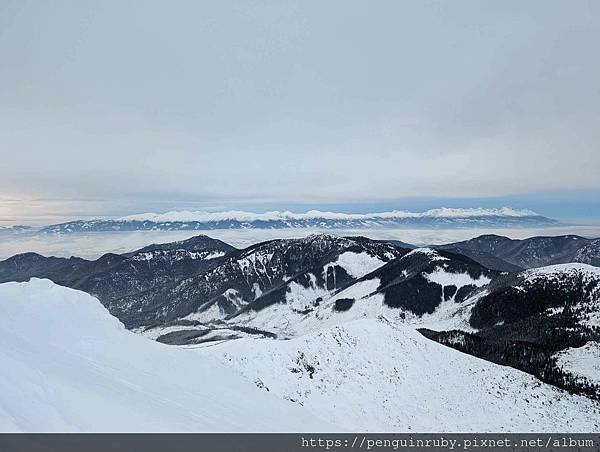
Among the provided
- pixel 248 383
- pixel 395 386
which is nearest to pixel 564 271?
pixel 395 386

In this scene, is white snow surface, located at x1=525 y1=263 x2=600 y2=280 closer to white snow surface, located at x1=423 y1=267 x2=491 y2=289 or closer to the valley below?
white snow surface, located at x1=423 y1=267 x2=491 y2=289

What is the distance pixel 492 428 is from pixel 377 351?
1443 centimetres

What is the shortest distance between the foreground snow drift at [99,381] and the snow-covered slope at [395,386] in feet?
33.9

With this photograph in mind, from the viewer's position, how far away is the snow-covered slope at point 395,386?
113ft

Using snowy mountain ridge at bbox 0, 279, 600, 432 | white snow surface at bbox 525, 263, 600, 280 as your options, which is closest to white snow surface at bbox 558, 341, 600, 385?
snowy mountain ridge at bbox 0, 279, 600, 432

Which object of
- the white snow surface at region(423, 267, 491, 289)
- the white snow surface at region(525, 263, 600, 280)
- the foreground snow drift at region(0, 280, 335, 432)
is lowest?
the white snow surface at region(423, 267, 491, 289)

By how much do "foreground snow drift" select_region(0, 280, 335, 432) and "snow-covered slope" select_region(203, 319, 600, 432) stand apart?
1034cm

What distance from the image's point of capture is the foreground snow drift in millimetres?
11391

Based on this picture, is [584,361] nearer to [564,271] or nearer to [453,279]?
[564,271]

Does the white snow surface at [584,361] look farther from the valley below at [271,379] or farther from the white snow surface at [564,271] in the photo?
the white snow surface at [564,271]

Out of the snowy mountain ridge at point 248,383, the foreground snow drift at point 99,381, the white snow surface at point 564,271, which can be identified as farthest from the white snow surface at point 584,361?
the foreground snow drift at point 99,381

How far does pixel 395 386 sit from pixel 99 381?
33.7m

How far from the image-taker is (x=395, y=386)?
40.2 meters
